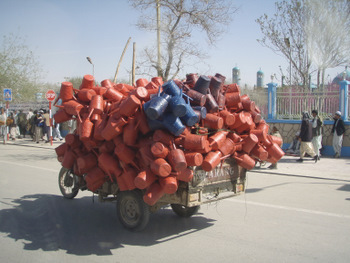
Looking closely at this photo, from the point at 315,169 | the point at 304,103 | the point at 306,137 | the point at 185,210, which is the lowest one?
the point at 185,210

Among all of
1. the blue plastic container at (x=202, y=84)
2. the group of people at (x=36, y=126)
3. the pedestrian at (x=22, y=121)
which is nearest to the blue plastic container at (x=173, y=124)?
the blue plastic container at (x=202, y=84)

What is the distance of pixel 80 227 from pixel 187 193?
2.02 meters

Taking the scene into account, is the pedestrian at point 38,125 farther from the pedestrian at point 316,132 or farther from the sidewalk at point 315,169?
the pedestrian at point 316,132

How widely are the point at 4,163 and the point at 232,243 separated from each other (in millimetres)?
10622

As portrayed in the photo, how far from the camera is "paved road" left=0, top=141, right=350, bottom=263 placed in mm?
4695

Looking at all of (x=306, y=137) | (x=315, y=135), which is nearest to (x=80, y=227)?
(x=306, y=137)

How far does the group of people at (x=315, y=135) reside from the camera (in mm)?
13539

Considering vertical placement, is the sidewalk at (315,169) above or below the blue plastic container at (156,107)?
below

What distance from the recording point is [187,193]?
196 inches

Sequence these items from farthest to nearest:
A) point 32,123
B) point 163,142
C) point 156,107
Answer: point 32,123 → point 163,142 → point 156,107

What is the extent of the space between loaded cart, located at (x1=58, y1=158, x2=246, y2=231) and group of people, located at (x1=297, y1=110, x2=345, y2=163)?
8.50 meters

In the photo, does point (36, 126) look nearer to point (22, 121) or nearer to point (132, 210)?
point (22, 121)

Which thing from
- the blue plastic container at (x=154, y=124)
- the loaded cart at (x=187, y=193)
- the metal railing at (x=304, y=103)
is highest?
the metal railing at (x=304, y=103)

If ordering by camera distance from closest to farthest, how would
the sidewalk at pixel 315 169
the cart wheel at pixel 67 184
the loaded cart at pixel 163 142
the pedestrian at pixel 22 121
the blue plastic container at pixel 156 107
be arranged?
the blue plastic container at pixel 156 107
the loaded cart at pixel 163 142
the cart wheel at pixel 67 184
the sidewalk at pixel 315 169
the pedestrian at pixel 22 121
